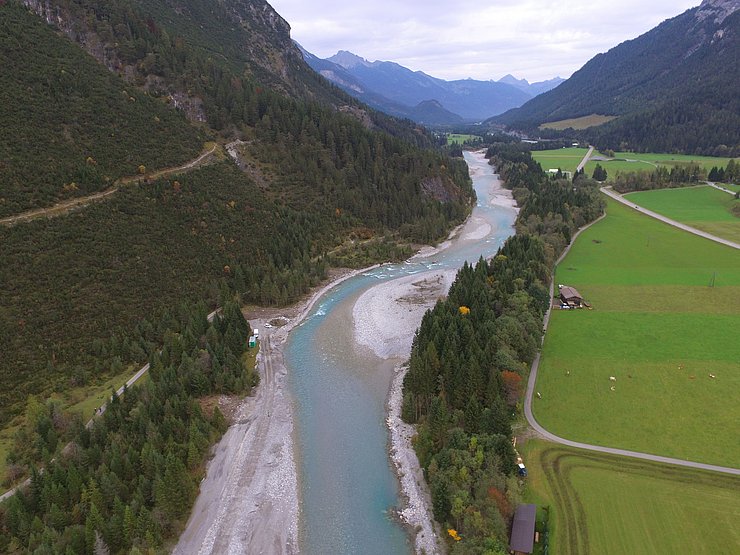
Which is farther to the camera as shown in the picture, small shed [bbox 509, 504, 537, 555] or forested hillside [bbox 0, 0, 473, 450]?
forested hillside [bbox 0, 0, 473, 450]

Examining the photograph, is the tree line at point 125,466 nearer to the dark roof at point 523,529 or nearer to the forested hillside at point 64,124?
the dark roof at point 523,529

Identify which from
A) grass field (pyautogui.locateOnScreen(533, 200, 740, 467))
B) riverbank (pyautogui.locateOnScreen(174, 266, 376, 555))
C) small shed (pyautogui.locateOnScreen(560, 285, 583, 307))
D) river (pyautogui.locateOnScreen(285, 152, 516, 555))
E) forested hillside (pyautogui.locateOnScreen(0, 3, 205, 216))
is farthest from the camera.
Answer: small shed (pyautogui.locateOnScreen(560, 285, 583, 307))

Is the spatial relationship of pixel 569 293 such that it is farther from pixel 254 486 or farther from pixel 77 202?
pixel 77 202

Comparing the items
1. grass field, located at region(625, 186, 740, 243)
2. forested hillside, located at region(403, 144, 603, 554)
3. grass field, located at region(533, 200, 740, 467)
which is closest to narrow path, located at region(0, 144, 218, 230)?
forested hillside, located at region(403, 144, 603, 554)

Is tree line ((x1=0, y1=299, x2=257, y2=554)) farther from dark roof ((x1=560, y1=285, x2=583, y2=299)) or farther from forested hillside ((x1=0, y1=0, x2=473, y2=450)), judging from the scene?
dark roof ((x1=560, y1=285, x2=583, y2=299))

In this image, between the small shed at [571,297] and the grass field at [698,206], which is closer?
the small shed at [571,297]

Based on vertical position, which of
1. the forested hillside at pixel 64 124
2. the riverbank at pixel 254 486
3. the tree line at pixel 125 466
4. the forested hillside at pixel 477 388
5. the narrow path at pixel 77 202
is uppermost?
the forested hillside at pixel 64 124

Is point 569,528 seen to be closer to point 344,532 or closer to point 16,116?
point 344,532

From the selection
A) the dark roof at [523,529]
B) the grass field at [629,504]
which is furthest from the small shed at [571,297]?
the dark roof at [523,529]
